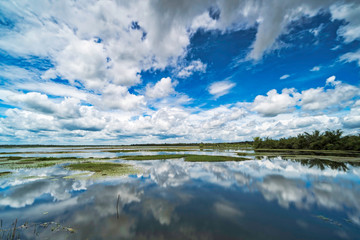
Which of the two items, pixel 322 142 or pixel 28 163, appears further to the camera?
pixel 322 142

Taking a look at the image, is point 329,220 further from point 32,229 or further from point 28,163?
point 28,163

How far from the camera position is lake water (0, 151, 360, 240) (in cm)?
751

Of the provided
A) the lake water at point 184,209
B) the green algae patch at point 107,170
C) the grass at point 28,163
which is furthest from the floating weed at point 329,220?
the grass at point 28,163

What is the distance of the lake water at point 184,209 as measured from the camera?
24.6ft

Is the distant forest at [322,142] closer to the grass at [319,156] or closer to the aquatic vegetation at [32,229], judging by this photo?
the grass at [319,156]

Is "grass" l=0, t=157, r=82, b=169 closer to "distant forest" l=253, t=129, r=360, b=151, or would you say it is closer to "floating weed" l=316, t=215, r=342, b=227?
"floating weed" l=316, t=215, r=342, b=227

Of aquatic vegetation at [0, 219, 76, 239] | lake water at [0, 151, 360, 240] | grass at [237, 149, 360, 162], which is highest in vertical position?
grass at [237, 149, 360, 162]

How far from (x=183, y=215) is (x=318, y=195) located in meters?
11.7

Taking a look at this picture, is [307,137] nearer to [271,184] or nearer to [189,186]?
[271,184]

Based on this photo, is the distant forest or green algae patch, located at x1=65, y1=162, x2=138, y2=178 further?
the distant forest

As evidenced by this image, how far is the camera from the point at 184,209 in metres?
10.2

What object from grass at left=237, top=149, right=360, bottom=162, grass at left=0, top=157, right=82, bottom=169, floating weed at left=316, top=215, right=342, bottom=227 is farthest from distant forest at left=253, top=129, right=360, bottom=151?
grass at left=0, top=157, right=82, bottom=169

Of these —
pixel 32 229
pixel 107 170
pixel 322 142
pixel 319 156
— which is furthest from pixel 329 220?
pixel 322 142

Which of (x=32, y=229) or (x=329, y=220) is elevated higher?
(x=329, y=220)
